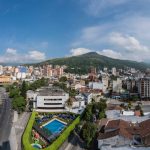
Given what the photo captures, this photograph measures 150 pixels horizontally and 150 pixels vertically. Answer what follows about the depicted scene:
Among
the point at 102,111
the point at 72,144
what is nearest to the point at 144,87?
the point at 102,111

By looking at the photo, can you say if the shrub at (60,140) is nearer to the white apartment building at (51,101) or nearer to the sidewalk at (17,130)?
the sidewalk at (17,130)

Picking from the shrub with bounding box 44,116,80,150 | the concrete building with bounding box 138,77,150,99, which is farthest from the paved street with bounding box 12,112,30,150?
the concrete building with bounding box 138,77,150,99

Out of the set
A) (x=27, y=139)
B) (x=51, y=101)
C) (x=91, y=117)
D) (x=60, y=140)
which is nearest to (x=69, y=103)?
(x=51, y=101)

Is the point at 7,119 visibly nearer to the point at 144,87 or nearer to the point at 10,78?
the point at 144,87

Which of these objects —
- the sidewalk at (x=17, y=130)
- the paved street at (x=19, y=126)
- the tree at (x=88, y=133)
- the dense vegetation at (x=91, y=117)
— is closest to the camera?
the tree at (x=88, y=133)

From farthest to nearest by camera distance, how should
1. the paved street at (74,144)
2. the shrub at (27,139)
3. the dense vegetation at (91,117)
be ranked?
the paved street at (74,144)
the dense vegetation at (91,117)
the shrub at (27,139)

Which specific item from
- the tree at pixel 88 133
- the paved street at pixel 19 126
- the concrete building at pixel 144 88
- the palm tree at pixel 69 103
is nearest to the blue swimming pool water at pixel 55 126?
the paved street at pixel 19 126

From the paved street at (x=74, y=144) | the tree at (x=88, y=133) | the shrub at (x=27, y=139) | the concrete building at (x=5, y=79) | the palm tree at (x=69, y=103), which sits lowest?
the paved street at (x=74, y=144)

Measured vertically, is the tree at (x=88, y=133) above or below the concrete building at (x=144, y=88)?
below
